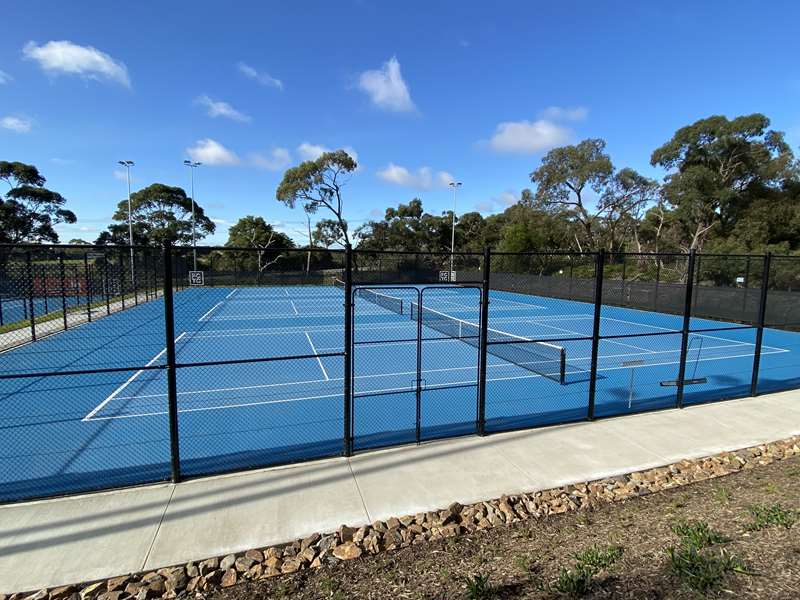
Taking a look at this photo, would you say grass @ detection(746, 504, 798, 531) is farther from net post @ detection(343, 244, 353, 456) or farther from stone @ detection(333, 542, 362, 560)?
net post @ detection(343, 244, 353, 456)

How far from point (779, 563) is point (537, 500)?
209 cm

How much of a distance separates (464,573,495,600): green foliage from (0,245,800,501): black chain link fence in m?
2.88

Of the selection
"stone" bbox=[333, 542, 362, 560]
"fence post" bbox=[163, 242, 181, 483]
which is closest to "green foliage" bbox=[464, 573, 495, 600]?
"stone" bbox=[333, 542, 362, 560]

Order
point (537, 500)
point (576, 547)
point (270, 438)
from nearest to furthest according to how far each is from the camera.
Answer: point (576, 547) → point (537, 500) → point (270, 438)

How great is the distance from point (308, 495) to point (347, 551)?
1166 mm

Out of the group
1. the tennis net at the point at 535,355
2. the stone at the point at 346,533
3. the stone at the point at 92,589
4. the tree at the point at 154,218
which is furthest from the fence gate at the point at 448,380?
the tree at the point at 154,218

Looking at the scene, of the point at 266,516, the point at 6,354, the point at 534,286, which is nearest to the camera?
the point at 266,516

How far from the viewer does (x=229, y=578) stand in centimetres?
363

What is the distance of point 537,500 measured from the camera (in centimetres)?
488

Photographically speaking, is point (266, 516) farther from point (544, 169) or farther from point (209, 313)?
point (544, 169)

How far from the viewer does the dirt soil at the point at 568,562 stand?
3.24 metres

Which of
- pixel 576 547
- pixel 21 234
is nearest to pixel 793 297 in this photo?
pixel 576 547

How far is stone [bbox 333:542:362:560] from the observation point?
3908 mm

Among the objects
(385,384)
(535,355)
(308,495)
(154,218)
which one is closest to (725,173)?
(535,355)
